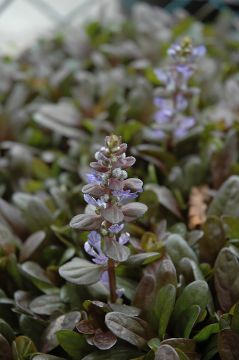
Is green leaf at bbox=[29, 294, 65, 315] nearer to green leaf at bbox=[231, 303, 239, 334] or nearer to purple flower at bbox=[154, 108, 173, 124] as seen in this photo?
green leaf at bbox=[231, 303, 239, 334]

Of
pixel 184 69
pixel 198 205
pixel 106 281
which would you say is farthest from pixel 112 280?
pixel 184 69

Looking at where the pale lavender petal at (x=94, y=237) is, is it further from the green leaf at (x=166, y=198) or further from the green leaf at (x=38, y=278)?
the green leaf at (x=166, y=198)

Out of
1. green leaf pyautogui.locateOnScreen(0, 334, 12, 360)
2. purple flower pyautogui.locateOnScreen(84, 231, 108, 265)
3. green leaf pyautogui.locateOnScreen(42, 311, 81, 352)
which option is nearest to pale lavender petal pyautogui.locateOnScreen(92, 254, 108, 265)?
purple flower pyautogui.locateOnScreen(84, 231, 108, 265)

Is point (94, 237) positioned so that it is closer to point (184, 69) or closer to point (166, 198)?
point (166, 198)

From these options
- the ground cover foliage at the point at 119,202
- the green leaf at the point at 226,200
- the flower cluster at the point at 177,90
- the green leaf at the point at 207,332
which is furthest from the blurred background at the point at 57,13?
the green leaf at the point at 207,332

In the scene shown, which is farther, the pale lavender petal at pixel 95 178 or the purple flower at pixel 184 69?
the purple flower at pixel 184 69
